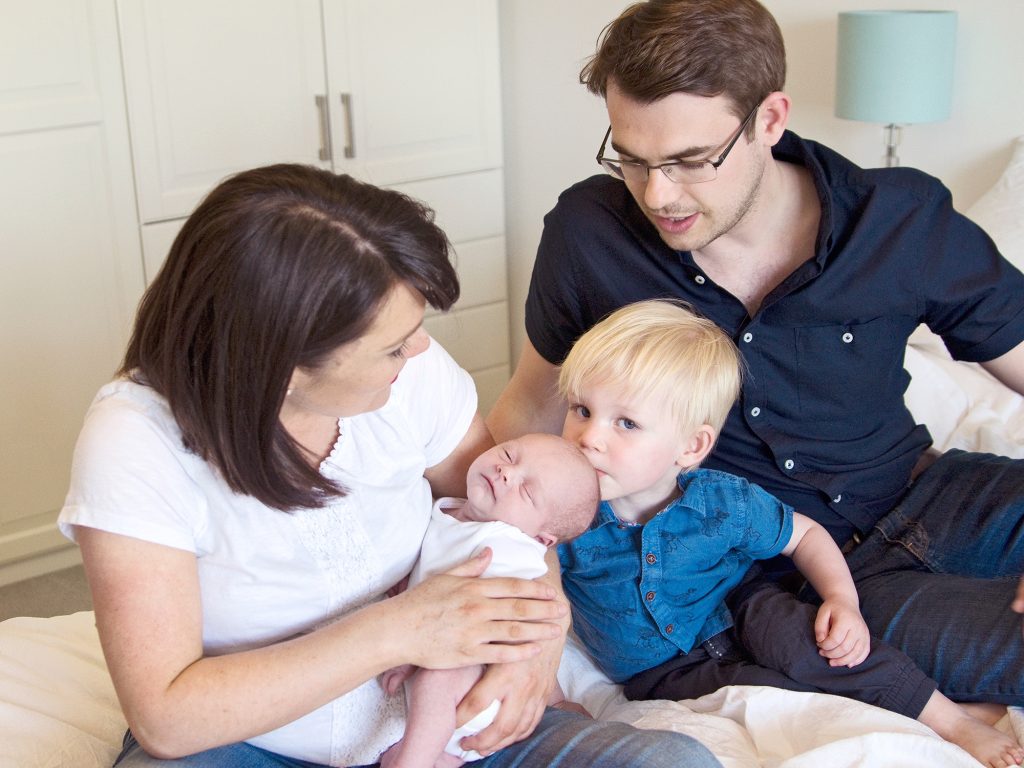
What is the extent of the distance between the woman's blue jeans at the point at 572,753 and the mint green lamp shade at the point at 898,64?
1.65 metres

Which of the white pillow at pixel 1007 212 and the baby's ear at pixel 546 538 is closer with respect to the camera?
the baby's ear at pixel 546 538

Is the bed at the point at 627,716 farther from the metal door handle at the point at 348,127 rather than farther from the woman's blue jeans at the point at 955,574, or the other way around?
the metal door handle at the point at 348,127

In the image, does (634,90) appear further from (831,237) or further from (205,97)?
(205,97)

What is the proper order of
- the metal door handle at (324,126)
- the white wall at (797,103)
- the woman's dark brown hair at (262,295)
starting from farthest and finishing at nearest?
1. the metal door handle at (324,126)
2. the white wall at (797,103)
3. the woman's dark brown hair at (262,295)

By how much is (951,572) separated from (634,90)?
2.64 feet

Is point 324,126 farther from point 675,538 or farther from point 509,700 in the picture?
point 509,700

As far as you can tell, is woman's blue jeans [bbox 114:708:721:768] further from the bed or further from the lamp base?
Answer: the lamp base

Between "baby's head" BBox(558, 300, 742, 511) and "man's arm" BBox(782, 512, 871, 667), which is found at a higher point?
"baby's head" BBox(558, 300, 742, 511)

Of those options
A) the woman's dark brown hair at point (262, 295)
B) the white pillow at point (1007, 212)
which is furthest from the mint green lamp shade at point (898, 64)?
the woman's dark brown hair at point (262, 295)

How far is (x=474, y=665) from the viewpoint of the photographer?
1349mm

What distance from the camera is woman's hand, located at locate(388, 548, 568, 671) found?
51.0 inches

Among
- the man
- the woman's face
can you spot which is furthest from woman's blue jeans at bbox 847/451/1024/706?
the woman's face

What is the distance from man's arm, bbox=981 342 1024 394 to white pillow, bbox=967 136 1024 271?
45 cm

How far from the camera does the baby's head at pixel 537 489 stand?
1.51 m
